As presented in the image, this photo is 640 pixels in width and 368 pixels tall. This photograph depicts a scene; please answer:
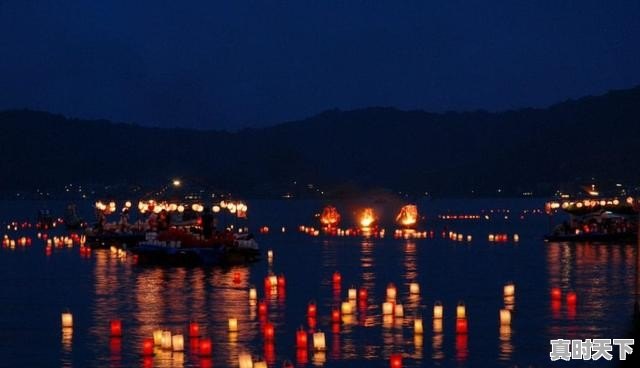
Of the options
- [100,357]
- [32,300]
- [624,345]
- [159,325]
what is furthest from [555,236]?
[624,345]

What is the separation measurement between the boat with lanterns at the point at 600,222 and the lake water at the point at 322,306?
7.92 m

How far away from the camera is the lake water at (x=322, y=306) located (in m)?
29.0

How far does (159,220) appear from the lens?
7519 cm

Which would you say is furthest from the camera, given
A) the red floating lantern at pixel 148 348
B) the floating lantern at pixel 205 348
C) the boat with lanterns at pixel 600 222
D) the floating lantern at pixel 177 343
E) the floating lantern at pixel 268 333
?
the boat with lanterns at pixel 600 222

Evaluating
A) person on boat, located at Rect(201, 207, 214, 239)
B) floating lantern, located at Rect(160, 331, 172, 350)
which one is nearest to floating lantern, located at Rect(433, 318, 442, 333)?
floating lantern, located at Rect(160, 331, 172, 350)

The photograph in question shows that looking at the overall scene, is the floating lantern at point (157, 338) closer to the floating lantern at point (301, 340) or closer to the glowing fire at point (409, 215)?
the floating lantern at point (301, 340)

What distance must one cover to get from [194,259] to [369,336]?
29.1 meters

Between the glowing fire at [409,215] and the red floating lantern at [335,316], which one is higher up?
the glowing fire at [409,215]

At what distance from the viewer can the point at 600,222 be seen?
284 ft

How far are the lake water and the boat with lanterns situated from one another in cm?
792

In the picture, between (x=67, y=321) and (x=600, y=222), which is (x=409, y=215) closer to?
(x=600, y=222)

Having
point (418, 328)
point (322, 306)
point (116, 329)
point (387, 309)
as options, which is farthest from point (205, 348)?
point (322, 306)

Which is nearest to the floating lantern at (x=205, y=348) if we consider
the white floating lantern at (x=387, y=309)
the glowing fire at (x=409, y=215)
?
the white floating lantern at (x=387, y=309)

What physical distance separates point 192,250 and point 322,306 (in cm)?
2098
